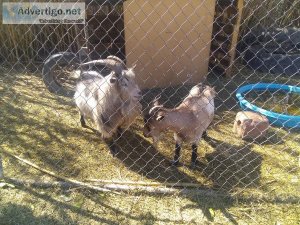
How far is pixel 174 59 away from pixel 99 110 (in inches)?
70.0

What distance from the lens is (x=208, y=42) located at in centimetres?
512

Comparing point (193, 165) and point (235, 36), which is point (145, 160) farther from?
point (235, 36)

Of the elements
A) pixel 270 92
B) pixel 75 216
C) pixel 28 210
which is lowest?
pixel 28 210

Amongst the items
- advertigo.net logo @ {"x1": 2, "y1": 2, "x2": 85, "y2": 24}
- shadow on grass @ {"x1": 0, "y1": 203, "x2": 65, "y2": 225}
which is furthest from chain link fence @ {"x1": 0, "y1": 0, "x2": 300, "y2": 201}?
advertigo.net logo @ {"x1": 2, "y1": 2, "x2": 85, "y2": 24}

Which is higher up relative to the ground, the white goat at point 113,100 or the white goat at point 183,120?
the white goat at point 183,120

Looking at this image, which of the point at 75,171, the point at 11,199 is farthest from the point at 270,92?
the point at 11,199

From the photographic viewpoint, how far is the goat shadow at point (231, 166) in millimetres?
3258

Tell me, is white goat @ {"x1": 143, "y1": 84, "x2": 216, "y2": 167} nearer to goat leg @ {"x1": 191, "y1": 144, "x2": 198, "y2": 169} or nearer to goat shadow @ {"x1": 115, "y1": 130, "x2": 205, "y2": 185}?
goat leg @ {"x1": 191, "y1": 144, "x2": 198, "y2": 169}

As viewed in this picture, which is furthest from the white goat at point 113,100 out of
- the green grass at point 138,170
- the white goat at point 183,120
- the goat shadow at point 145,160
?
the white goat at point 183,120

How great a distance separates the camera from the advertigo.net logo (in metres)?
2.91

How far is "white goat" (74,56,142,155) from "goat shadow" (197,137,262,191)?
3.05 ft

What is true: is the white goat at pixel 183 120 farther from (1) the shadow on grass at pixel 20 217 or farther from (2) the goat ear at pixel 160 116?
(1) the shadow on grass at pixel 20 217

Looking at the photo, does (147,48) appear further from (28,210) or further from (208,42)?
(28,210)

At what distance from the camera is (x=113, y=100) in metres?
3.65
